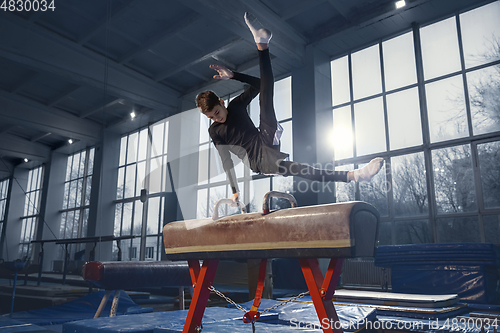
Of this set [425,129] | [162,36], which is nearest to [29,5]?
[162,36]

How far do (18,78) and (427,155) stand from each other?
7464 millimetres

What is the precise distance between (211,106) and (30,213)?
Answer: 4.23 m

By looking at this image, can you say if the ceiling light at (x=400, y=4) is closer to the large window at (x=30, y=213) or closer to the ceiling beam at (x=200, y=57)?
the ceiling beam at (x=200, y=57)

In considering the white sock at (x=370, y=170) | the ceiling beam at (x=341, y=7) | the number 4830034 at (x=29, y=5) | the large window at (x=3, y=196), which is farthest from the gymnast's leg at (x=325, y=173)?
the number 4830034 at (x=29, y=5)

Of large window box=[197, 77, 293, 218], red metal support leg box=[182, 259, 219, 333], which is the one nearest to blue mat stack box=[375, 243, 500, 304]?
large window box=[197, 77, 293, 218]

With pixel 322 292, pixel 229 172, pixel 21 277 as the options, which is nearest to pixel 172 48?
pixel 21 277

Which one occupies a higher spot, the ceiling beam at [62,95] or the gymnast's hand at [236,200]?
the ceiling beam at [62,95]

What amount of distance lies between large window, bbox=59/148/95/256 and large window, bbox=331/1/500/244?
5138mm

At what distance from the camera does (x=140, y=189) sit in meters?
10.6

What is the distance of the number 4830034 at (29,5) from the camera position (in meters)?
5.82

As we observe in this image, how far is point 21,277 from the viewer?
4.86 metres

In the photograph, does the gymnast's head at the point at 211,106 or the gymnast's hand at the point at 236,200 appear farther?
the gymnast's hand at the point at 236,200

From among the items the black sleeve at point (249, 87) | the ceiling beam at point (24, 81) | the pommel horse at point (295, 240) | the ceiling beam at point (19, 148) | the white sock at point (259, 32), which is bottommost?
the pommel horse at point (295, 240)

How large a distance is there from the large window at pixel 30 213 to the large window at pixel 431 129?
5.60 metres
